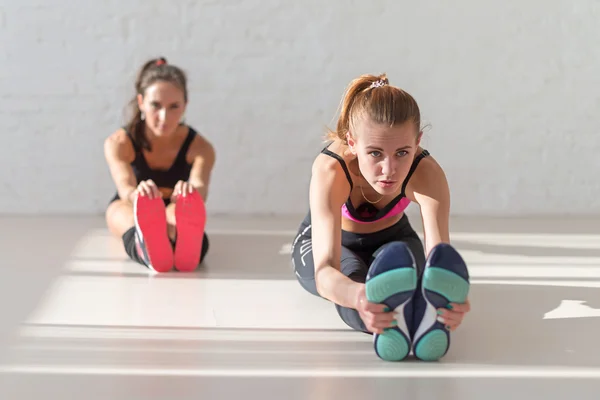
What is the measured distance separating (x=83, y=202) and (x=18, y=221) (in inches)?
11.7

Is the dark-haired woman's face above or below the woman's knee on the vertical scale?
above

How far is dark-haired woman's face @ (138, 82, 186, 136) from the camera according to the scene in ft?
10.2

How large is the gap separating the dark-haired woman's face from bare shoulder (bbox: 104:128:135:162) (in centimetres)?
15

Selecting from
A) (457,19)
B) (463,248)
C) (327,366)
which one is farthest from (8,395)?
(457,19)

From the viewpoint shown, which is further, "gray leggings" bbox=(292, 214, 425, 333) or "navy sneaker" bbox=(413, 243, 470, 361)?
"gray leggings" bbox=(292, 214, 425, 333)

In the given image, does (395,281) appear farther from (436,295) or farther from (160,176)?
(160,176)

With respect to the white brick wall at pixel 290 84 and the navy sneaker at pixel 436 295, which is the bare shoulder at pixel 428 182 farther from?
the white brick wall at pixel 290 84

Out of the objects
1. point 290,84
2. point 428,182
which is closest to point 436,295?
point 428,182

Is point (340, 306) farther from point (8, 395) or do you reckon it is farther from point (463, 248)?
point (463, 248)

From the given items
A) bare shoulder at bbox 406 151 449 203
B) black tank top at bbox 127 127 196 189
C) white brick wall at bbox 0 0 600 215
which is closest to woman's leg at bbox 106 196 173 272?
black tank top at bbox 127 127 196 189

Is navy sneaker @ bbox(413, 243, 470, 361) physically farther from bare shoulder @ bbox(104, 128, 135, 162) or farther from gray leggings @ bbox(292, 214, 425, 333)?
bare shoulder @ bbox(104, 128, 135, 162)

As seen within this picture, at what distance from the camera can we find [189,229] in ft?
9.23

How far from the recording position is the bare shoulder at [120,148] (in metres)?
3.20

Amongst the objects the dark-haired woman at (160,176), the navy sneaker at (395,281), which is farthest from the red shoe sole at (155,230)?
the navy sneaker at (395,281)
